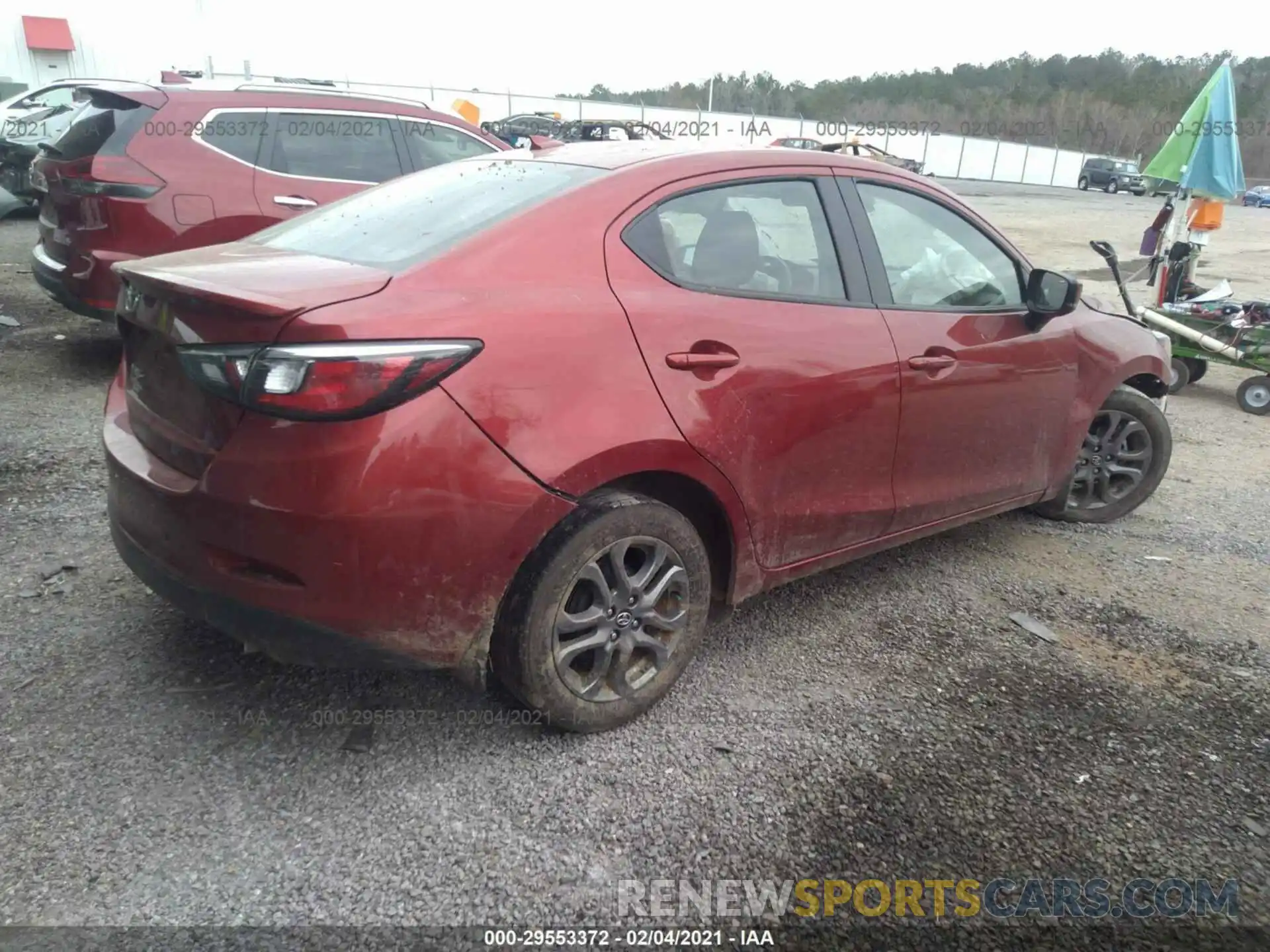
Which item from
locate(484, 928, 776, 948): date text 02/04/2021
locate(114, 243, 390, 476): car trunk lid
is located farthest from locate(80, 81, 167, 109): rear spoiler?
locate(484, 928, 776, 948): date text 02/04/2021

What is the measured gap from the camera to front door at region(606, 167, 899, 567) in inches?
103

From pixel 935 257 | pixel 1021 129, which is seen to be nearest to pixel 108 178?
pixel 935 257

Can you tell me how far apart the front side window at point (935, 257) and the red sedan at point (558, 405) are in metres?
0.02

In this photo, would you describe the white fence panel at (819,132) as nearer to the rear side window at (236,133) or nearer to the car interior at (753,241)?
the rear side window at (236,133)

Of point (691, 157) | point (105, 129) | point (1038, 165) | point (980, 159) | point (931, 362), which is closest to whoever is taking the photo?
point (691, 157)

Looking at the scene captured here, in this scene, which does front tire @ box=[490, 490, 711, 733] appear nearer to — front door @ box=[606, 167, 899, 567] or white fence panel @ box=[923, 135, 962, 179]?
front door @ box=[606, 167, 899, 567]

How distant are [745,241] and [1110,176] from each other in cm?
5422

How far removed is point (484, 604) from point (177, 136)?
453 centimetres

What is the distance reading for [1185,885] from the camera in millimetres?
2305

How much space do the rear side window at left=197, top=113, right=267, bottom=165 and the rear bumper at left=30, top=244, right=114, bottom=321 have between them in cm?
116

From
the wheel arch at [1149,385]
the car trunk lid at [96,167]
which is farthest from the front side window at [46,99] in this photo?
the wheel arch at [1149,385]

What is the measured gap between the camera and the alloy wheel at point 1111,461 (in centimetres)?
448

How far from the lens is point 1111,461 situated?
4.53 metres

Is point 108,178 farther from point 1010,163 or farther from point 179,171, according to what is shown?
A: point 1010,163
